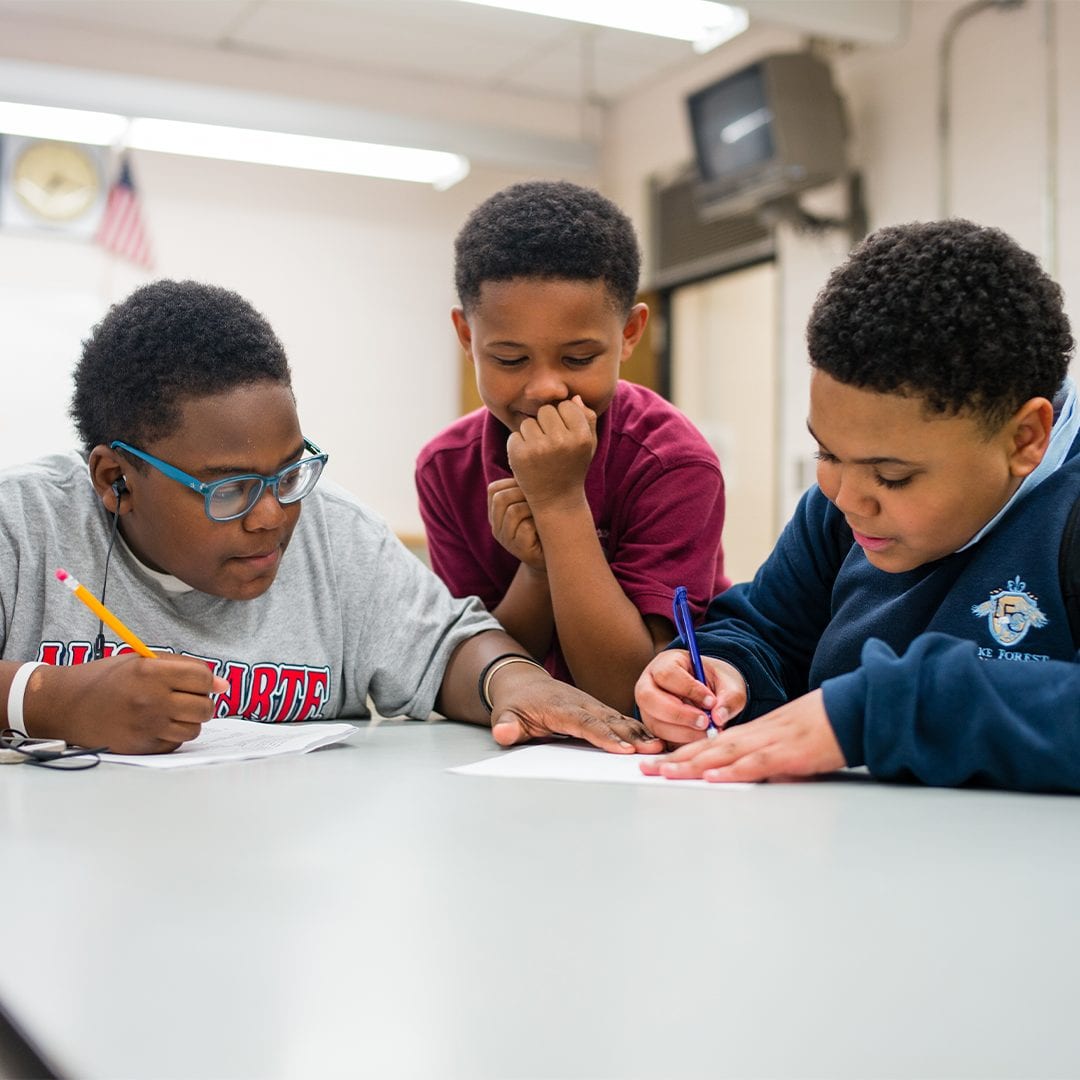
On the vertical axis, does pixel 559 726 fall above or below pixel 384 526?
below

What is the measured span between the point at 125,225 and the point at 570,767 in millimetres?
4389

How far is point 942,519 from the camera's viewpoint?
109cm

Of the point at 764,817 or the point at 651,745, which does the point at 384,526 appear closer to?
the point at 651,745

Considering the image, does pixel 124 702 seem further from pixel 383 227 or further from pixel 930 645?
pixel 383 227

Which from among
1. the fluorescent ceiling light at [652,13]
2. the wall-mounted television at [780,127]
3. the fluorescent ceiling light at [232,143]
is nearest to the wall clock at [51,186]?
the fluorescent ceiling light at [232,143]

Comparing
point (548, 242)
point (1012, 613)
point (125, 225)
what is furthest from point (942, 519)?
point (125, 225)

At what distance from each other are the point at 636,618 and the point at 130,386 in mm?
651

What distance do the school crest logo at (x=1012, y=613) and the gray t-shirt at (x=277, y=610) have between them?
630 mm

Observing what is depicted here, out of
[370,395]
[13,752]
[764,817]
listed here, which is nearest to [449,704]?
[13,752]

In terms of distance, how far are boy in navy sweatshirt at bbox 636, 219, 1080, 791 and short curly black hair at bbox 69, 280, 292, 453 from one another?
57 cm

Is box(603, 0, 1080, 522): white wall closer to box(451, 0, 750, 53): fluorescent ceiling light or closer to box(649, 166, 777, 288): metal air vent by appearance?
box(649, 166, 777, 288): metal air vent

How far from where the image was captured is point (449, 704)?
4.81 ft

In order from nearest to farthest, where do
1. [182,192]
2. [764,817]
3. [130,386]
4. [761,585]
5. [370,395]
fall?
[764,817], [130,386], [761,585], [182,192], [370,395]

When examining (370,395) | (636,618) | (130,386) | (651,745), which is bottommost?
(651,745)
